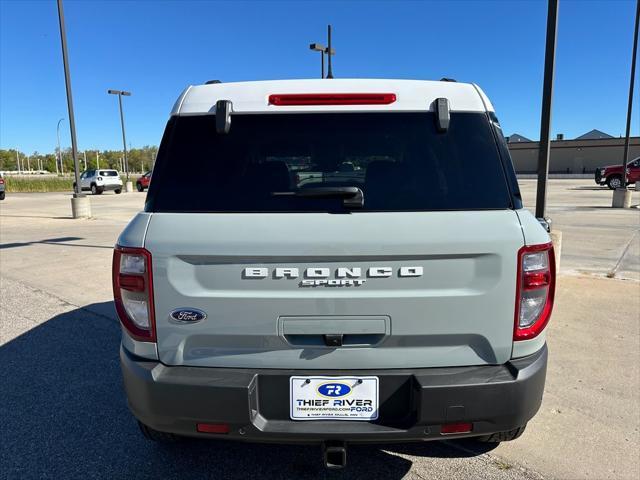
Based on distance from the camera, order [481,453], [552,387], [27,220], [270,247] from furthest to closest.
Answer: [27,220], [552,387], [481,453], [270,247]

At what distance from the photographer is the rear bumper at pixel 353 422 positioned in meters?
1.95

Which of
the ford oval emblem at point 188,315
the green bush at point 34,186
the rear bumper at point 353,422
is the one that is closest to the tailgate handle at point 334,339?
the rear bumper at point 353,422

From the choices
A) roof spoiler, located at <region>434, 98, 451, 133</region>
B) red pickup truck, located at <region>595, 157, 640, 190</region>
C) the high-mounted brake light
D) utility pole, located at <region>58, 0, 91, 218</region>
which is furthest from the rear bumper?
red pickup truck, located at <region>595, 157, 640, 190</region>

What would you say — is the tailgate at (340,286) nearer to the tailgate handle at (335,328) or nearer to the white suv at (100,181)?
the tailgate handle at (335,328)

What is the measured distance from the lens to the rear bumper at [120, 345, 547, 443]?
1953mm

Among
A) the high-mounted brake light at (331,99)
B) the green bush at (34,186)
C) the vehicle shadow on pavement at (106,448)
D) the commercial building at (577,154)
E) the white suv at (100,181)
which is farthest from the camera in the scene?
the commercial building at (577,154)

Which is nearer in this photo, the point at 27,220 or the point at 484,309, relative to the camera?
the point at 484,309

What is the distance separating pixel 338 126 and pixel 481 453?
6.73 feet

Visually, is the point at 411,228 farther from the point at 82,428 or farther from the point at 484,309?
the point at 82,428

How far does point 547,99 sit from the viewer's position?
645 centimetres

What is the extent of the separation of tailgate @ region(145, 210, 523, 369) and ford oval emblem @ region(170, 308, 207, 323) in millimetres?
14

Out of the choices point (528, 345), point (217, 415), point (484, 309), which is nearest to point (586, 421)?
point (528, 345)

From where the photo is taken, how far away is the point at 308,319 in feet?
6.57

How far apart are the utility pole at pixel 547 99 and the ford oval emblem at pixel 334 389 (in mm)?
5314
